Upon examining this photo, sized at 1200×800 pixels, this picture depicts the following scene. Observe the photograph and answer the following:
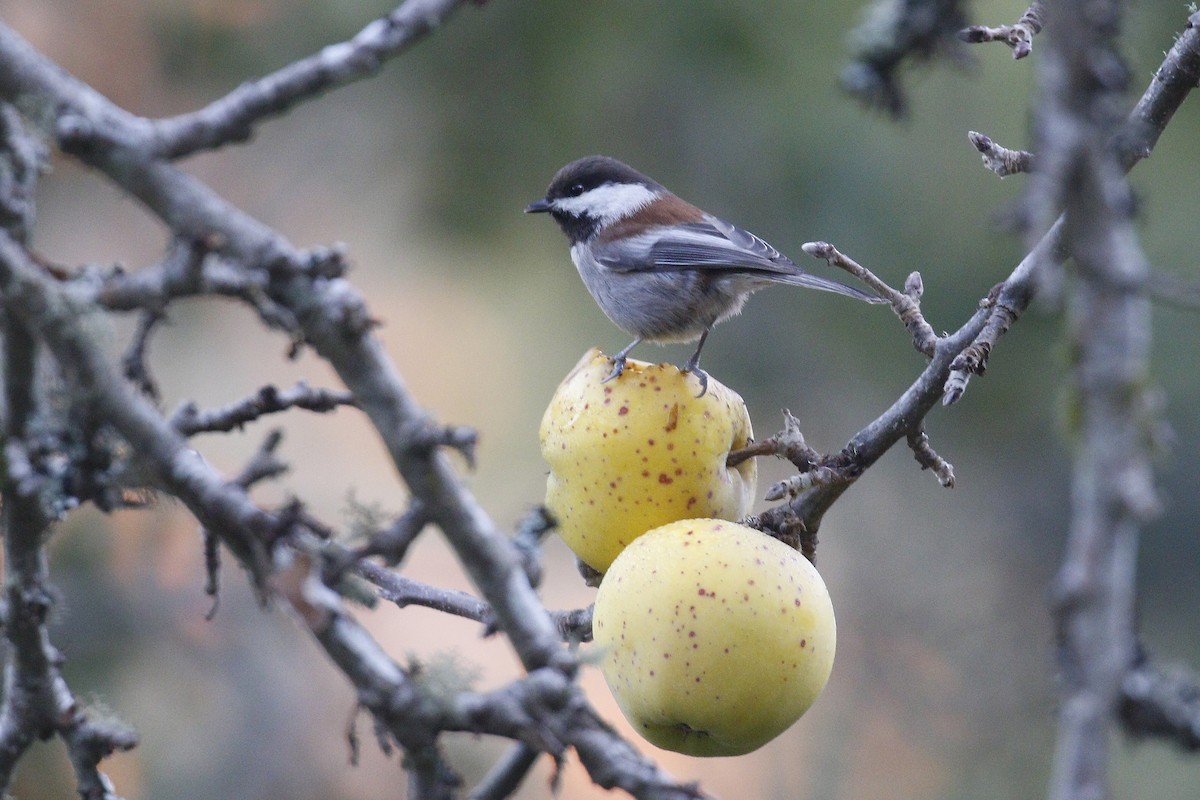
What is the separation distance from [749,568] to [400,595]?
1.93ft

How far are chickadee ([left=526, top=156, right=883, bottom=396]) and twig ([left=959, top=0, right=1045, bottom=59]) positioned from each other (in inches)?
44.1

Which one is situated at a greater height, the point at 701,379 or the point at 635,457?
the point at 701,379

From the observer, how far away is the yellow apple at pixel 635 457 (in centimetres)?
198

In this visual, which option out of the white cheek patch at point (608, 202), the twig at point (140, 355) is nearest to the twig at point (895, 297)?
the twig at point (140, 355)

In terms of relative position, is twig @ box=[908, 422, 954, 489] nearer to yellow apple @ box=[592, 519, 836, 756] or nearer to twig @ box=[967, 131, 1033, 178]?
yellow apple @ box=[592, 519, 836, 756]

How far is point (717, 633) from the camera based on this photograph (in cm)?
168

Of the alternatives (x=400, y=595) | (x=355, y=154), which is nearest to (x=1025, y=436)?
(x=355, y=154)

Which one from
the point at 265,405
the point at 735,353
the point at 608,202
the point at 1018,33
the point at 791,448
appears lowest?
the point at 265,405

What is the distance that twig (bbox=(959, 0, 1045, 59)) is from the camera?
76.8 inches

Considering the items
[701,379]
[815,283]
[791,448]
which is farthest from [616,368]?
[815,283]

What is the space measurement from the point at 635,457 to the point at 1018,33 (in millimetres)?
971

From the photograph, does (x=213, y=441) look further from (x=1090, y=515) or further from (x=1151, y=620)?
(x=1090, y=515)

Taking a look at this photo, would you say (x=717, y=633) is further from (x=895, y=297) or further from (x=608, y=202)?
(x=608, y=202)

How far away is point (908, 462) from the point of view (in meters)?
5.78
